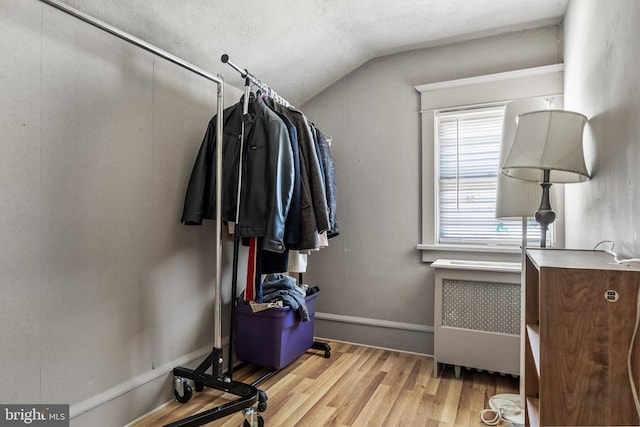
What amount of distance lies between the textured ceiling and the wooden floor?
1.94 metres

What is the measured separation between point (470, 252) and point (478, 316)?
1.58 feet

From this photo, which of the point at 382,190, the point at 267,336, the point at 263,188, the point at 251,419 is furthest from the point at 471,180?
the point at 251,419

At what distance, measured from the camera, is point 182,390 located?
194 centimetres

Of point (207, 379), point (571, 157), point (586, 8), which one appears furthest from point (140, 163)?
point (586, 8)

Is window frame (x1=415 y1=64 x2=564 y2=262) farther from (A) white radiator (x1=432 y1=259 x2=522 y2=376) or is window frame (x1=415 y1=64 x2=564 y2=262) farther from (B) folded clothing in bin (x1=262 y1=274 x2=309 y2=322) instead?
(B) folded clothing in bin (x1=262 y1=274 x2=309 y2=322)

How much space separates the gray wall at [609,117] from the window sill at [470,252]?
512mm

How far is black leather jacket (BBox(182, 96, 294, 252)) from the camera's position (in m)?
1.77

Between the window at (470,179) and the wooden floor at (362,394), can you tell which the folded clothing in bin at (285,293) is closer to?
the wooden floor at (362,394)

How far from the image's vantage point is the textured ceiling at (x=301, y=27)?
179cm

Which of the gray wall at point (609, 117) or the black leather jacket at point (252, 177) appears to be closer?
the gray wall at point (609, 117)

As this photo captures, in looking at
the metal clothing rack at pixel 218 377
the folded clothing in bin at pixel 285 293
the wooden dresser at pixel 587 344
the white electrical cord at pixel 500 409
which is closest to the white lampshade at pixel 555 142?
the wooden dresser at pixel 587 344

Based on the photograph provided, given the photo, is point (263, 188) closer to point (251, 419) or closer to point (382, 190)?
point (251, 419)

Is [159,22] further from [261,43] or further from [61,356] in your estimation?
A: [61,356]

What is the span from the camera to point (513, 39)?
250 centimetres
